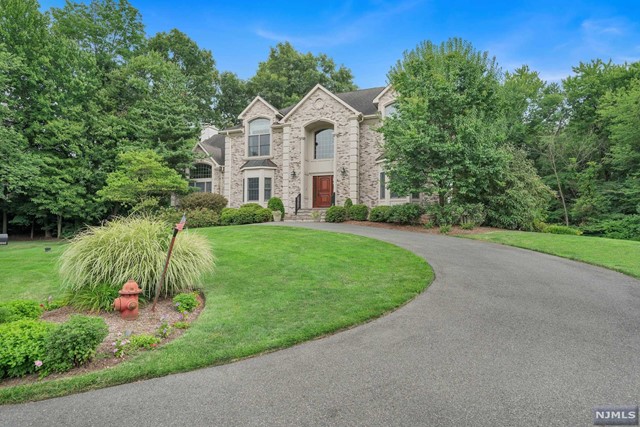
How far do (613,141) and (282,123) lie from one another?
2005 cm

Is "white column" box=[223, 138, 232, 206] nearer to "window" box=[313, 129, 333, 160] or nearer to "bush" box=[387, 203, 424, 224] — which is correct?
"window" box=[313, 129, 333, 160]

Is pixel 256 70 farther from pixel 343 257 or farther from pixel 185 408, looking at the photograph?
pixel 185 408

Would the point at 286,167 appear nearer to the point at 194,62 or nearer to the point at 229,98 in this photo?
the point at 229,98

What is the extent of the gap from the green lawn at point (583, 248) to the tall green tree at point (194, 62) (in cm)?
3082

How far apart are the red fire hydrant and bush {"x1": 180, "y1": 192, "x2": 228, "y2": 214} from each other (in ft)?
48.1

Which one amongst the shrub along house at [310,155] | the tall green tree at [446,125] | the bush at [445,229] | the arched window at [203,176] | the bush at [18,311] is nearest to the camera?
the bush at [18,311]

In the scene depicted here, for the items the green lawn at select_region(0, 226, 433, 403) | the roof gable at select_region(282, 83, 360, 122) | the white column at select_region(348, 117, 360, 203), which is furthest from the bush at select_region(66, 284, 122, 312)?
the roof gable at select_region(282, 83, 360, 122)

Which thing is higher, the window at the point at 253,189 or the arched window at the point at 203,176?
the arched window at the point at 203,176

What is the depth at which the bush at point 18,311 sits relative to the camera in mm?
4005

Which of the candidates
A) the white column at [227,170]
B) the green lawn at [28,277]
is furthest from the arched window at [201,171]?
the green lawn at [28,277]

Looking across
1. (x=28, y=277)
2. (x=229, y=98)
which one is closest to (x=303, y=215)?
(x=28, y=277)

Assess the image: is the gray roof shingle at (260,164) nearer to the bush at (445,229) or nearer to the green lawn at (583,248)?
the bush at (445,229)

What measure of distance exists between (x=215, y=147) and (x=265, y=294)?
23.2 m

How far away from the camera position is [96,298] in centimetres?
479
